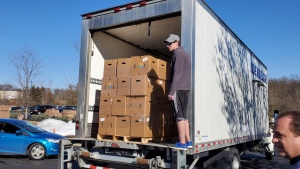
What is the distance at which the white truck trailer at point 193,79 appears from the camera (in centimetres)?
493

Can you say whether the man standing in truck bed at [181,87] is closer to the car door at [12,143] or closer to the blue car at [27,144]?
the blue car at [27,144]

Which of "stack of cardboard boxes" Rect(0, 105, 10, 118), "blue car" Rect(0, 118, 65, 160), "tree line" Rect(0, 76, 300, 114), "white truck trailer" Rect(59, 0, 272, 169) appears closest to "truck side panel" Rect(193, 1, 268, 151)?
"white truck trailer" Rect(59, 0, 272, 169)

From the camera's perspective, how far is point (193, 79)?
4875 millimetres

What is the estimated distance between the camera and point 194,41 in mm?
4961

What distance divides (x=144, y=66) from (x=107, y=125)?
1297mm

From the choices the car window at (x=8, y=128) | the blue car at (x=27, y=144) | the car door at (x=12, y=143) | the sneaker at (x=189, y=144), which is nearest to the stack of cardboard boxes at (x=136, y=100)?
the sneaker at (x=189, y=144)

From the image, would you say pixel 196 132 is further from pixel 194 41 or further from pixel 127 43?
pixel 127 43

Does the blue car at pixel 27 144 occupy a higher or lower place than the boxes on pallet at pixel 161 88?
lower

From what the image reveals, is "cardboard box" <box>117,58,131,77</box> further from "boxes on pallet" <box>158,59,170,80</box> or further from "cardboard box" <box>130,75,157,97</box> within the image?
"boxes on pallet" <box>158,59,170,80</box>

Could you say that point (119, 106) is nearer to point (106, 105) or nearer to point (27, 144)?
point (106, 105)

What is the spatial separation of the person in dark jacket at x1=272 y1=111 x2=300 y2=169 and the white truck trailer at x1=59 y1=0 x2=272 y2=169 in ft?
8.87

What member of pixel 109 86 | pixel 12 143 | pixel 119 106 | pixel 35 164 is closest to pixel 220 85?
pixel 119 106

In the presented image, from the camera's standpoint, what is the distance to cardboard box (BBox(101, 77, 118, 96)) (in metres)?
5.64

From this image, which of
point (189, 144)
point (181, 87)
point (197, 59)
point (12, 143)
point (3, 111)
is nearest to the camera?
point (189, 144)
